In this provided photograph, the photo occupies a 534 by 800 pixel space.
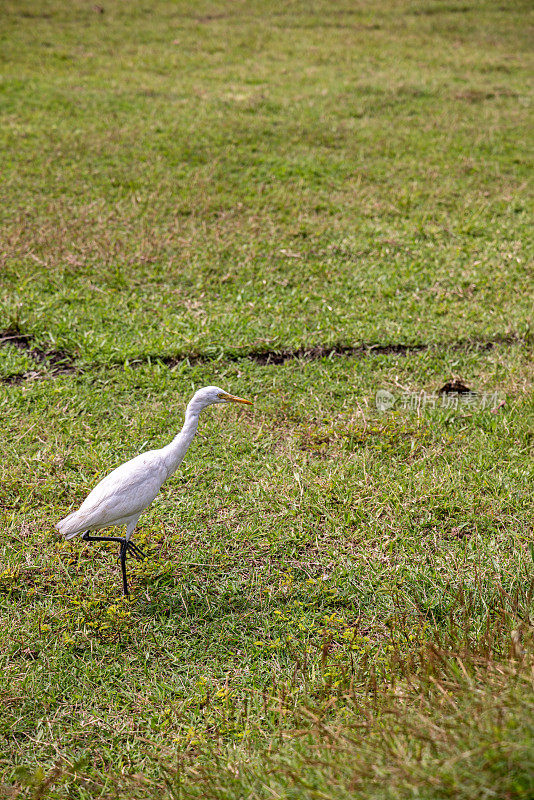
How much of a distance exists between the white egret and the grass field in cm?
39

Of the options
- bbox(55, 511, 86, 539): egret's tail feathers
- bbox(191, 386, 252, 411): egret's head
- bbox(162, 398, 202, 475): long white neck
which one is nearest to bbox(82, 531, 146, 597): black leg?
bbox(55, 511, 86, 539): egret's tail feathers

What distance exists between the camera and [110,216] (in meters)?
7.21

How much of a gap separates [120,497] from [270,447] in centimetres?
149

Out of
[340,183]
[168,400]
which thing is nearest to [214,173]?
[340,183]

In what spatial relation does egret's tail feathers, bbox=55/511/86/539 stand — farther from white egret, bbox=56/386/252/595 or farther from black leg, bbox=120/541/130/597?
black leg, bbox=120/541/130/597

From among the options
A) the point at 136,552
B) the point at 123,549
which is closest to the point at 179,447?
the point at 123,549

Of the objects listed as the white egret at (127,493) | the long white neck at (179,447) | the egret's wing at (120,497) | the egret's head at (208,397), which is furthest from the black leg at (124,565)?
the egret's head at (208,397)

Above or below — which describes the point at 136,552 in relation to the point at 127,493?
below

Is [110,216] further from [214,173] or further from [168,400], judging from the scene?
[168,400]

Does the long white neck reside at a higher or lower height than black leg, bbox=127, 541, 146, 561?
higher

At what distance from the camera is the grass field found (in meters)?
2.41

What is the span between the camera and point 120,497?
3061 millimetres

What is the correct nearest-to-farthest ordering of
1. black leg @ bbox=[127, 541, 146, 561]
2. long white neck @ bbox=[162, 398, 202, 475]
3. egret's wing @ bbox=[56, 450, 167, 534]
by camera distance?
egret's wing @ bbox=[56, 450, 167, 534] → long white neck @ bbox=[162, 398, 202, 475] → black leg @ bbox=[127, 541, 146, 561]

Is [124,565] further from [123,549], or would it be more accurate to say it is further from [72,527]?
[72,527]
